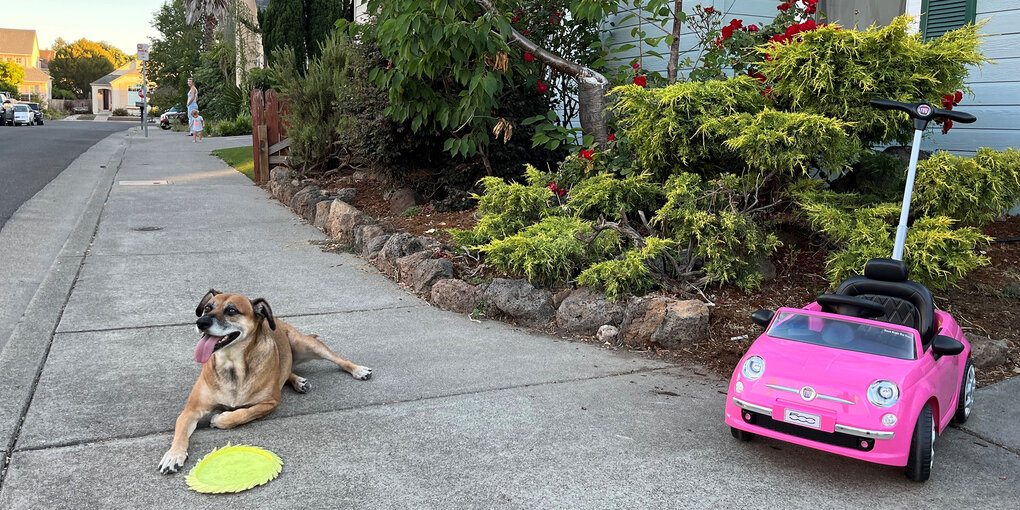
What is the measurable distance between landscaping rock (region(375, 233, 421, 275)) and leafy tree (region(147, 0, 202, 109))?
139 ft

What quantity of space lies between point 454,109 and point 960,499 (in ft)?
21.2

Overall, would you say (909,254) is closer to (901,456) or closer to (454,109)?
(901,456)

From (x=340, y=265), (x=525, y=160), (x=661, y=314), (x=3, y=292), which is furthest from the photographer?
(x=525, y=160)

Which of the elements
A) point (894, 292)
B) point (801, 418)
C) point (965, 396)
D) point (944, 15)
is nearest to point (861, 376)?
point (801, 418)

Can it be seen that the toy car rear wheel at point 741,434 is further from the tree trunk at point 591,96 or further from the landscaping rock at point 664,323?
the tree trunk at point 591,96

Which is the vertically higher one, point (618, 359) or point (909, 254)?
point (909, 254)

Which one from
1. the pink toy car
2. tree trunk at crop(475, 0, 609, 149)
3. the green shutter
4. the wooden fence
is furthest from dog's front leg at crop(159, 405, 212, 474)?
the wooden fence

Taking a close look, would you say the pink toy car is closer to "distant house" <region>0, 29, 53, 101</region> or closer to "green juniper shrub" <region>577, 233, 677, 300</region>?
"green juniper shrub" <region>577, 233, 677, 300</region>

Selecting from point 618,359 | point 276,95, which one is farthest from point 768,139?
point 276,95

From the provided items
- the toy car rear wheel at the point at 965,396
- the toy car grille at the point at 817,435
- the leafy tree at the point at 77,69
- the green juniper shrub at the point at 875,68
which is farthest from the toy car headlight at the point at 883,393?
the leafy tree at the point at 77,69

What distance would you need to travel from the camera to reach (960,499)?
353 centimetres

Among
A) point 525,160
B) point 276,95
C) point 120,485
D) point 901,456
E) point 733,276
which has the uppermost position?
point 276,95

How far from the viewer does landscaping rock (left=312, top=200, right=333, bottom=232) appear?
33.0 ft

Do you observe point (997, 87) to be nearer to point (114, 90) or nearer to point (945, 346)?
→ point (945, 346)
